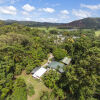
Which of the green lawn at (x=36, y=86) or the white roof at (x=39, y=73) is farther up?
the white roof at (x=39, y=73)

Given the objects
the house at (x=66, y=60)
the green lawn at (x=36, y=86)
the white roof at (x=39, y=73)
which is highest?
the house at (x=66, y=60)

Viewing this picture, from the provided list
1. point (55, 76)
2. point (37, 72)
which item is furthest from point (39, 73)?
point (55, 76)

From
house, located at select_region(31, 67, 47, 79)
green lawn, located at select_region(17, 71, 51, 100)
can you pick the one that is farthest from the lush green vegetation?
house, located at select_region(31, 67, 47, 79)

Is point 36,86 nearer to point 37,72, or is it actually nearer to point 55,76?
point 37,72

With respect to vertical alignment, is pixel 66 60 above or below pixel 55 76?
above

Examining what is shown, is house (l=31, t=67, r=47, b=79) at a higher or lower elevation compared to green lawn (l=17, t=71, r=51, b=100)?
higher

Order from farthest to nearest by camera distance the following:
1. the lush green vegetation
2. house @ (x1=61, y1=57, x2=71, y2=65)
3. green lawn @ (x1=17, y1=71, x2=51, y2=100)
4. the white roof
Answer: house @ (x1=61, y1=57, x2=71, y2=65) → the white roof → green lawn @ (x1=17, y1=71, x2=51, y2=100) → the lush green vegetation

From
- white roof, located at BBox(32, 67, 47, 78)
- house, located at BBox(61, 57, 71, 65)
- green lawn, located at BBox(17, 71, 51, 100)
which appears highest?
house, located at BBox(61, 57, 71, 65)

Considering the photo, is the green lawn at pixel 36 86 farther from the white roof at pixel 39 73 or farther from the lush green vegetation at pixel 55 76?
the white roof at pixel 39 73

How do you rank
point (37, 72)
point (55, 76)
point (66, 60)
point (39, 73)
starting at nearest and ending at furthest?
point (55, 76), point (39, 73), point (37, 72), point (66, 60)

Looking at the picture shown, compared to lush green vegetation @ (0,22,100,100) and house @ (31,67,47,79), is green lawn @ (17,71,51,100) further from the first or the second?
house @ (31,67,47,79)

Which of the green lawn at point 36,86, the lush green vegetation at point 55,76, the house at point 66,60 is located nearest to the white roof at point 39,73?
the green lawn at point 36,86

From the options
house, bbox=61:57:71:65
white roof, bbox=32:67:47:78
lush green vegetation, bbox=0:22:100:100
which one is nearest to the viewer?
lush green vegetation, bbox=0:22:100:100
